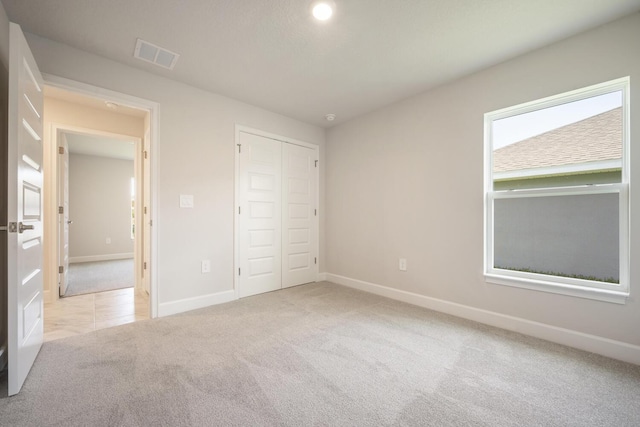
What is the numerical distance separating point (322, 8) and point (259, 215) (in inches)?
93.5

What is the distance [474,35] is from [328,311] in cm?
279

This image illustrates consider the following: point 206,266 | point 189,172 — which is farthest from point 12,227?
point 206,266

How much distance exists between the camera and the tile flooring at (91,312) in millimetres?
2447

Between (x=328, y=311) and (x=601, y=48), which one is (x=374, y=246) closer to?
(x=328, y=311)

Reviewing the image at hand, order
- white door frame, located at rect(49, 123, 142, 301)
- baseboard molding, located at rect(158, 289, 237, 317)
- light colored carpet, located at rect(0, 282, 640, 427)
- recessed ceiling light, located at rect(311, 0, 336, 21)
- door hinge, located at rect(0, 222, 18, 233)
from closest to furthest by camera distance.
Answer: light colored carpet, located at rect(0, 282, 640, 427)
door hinge, located at rect(0, 222, 18, 233)
recessed ceiling light, located at rect(311, 0, 336, 21)
baseboard molding, located at rect(158, 289, 237, 317)
white door frame, located at rect(49, 123, 142, 301)

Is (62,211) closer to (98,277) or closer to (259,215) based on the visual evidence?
(98,277)

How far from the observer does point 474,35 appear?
208 centimetres

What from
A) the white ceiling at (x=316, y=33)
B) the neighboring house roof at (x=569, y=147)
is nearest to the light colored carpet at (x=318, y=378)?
the neighboring house roof at (x=569, y=147)

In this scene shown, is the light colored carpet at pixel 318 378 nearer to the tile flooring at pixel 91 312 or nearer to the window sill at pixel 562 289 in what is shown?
the tile flooring at pixel 91 312

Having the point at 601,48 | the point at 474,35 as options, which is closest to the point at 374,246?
the point at 474,35

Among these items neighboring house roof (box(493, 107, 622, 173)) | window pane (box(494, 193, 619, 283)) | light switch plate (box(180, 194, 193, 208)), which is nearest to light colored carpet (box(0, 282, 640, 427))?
window pane (box(494, 193, 619, 283))

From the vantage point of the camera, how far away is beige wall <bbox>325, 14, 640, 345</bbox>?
77.2 inches

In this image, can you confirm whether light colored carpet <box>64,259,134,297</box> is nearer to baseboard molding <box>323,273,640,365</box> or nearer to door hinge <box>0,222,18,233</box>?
door hinge <box>0,222,18,233</box>

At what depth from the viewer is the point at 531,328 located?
227 cm
